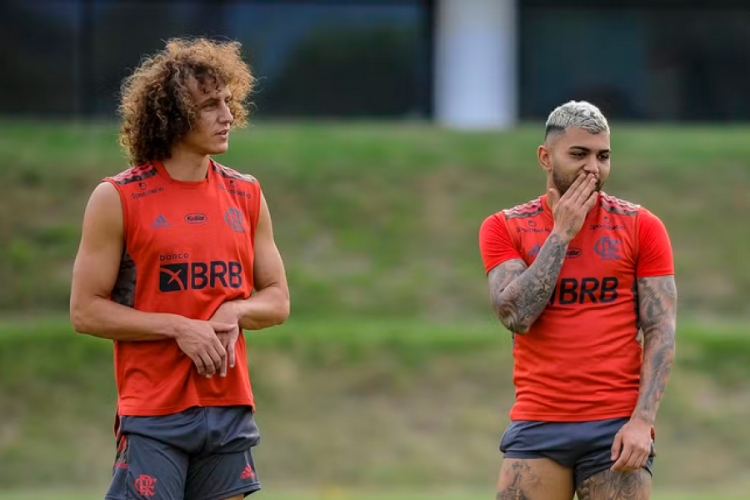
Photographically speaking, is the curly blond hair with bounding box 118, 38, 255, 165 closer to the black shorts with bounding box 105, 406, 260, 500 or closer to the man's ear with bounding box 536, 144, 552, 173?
the black shorts with bounding box 105, 406, 260, 500

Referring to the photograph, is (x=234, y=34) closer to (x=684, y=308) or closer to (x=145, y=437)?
(x=684, y=308)

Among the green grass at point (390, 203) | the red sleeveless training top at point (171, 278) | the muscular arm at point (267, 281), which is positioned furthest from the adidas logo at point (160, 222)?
the green grass at point (390, 203)

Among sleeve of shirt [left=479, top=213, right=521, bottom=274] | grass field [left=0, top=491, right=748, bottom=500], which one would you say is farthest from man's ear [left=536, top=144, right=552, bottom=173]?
grass field [left=0, top=491, right=748, bottom=500]

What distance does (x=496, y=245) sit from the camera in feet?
16.0

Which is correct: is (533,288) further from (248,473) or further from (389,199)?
(389,199)

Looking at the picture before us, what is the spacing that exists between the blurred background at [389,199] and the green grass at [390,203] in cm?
3

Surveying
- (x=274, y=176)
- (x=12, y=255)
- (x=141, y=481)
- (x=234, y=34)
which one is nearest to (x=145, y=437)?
(x=141, y=481)

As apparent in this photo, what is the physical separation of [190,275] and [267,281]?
0.40 meters

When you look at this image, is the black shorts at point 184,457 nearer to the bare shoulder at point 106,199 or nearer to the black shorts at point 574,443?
the bare shoulder at point 106,199

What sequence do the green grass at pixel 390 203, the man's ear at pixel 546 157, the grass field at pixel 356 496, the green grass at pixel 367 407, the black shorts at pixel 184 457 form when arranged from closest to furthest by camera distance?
the black shorts at pixel 184 457 → the man's ear at pixel 546 157 → the grass field at pixel 356 496 → the green grass at pixel 367 407 → the green grass at pixel 390 203

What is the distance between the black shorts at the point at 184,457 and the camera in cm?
446

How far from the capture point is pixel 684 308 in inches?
548

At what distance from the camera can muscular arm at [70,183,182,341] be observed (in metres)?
4.54

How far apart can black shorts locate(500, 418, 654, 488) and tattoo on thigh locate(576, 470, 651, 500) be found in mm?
31
